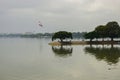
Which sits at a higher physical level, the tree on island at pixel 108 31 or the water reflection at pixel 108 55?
the tree on island at pixel 108 31

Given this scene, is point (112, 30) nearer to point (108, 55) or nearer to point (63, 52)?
point (63, 52)

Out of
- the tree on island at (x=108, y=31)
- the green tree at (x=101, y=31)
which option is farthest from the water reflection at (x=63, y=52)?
the tree on island at (x=108, y=31)

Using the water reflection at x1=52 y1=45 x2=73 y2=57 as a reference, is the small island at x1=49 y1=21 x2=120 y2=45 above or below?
above

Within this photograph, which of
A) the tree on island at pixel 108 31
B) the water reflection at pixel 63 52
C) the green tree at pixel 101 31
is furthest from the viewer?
the green tree at pixel 101 31

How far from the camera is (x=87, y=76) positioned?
28500 mm

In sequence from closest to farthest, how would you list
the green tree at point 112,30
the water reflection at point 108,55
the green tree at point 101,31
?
1. the water reflection at point 108,55
2. the green tree at point 112,30
3. the green tree at point 101,31

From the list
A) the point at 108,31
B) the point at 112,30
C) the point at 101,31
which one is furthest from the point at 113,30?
the point at 101,31

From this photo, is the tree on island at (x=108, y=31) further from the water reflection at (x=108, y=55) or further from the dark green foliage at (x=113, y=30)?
the water reflection at (x=108, y=55)

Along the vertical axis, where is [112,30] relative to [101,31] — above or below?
above

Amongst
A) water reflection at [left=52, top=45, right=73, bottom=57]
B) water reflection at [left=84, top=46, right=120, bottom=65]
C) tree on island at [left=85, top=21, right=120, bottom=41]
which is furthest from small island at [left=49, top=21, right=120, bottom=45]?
water reflection at [left=84, top=46, right=120, bottom=65]

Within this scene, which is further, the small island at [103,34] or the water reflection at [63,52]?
the small island at [103,34]

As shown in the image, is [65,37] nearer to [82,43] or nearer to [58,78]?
[82,43]

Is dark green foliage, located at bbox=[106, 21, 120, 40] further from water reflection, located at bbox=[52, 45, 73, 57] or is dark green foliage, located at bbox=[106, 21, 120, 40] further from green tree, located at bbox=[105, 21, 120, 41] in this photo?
water reflection, located at bbox=[52, 45, 73, 57]

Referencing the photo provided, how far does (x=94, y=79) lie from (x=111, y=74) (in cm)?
288
